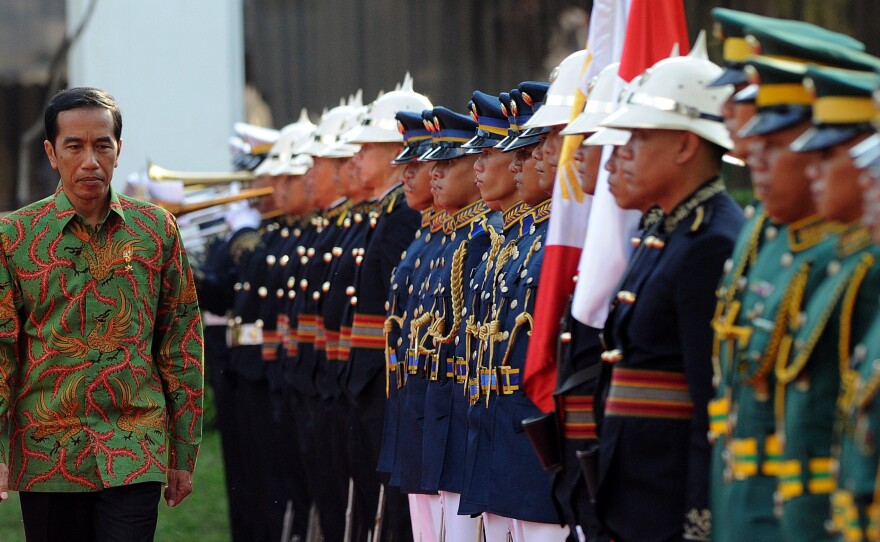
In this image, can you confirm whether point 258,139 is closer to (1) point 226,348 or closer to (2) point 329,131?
(1) point 226,348

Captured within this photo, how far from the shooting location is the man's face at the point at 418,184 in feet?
25.5

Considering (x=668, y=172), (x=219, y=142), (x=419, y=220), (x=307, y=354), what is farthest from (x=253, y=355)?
(x=219, y=142)

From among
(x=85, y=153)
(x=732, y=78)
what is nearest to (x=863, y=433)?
(x=732, y=78)

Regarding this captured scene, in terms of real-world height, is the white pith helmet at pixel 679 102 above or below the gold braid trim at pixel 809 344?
above

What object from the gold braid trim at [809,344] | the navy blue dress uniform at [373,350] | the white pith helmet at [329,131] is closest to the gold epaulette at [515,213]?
the navy blue dress uniform at [373,350]

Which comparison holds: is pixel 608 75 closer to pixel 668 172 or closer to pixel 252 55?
pixel 668 172

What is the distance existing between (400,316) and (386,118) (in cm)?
150

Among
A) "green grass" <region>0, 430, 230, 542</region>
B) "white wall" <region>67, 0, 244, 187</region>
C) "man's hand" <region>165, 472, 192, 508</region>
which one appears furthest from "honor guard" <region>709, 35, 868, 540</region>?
"white wall" <region>67, 0, 244, 187</region>

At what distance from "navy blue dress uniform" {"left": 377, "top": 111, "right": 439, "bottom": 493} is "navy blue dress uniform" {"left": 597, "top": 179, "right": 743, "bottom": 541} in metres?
2.64

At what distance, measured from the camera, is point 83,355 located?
558 cm

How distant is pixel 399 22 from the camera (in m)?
16.7

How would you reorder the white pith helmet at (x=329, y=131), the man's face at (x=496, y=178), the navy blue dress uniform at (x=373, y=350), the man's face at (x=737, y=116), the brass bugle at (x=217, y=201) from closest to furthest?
the man's face at (x=737, y=116)
the man's face at (x=496, y=178)
the navy blue dress uniform at (x=373, y=350)
the white pith helmet at (x=329, y=131)
the brass bugle at (x=217, y=201)

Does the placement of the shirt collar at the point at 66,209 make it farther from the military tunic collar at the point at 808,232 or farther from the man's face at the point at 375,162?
the man's face at the point at 375,162

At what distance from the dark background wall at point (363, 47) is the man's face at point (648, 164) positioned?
28.2ft
